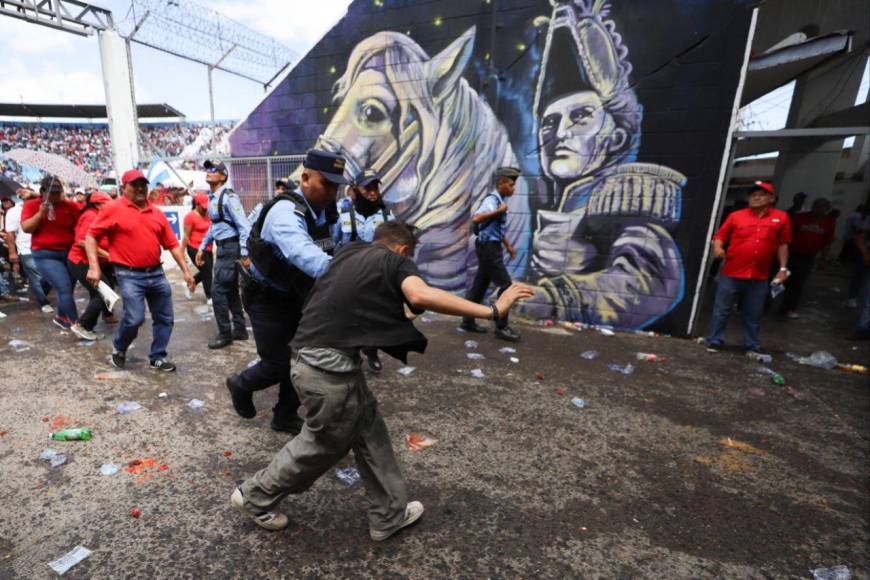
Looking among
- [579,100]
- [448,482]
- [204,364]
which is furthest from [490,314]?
[579,100]

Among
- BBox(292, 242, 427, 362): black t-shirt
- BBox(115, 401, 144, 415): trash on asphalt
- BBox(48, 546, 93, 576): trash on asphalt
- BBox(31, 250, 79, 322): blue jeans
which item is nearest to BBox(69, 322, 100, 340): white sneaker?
BBox(31, 250, 79, 322): blue jeans

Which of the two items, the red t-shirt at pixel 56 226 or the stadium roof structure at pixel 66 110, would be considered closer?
the red t-shirt at pixel 56 226

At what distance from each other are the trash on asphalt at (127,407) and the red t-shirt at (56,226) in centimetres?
282

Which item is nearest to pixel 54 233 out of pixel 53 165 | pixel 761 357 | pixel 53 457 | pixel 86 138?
pixel 53 165

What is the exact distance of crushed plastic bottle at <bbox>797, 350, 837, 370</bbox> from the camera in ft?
16.2

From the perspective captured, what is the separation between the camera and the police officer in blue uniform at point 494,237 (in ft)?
16.8

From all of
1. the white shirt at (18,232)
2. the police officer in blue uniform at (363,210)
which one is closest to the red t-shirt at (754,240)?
the police officer in blue uniform at (363,210)

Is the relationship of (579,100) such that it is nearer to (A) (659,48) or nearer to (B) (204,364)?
(A) (659,48)

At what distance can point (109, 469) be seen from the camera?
2727 millimetres

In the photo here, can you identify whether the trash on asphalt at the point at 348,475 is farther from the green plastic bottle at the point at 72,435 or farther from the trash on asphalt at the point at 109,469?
the green plastic bottle at the point at 72,435

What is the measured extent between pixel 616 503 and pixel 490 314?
159 centimetres

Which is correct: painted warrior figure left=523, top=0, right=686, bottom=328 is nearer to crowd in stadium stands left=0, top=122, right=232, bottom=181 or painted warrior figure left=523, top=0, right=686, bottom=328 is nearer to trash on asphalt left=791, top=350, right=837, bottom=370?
trash on asphalt left=791, top=350, right=837, bottom=370

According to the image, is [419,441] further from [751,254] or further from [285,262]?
[751,254]

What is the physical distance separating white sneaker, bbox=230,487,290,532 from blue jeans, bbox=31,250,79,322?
4581 millimetres
